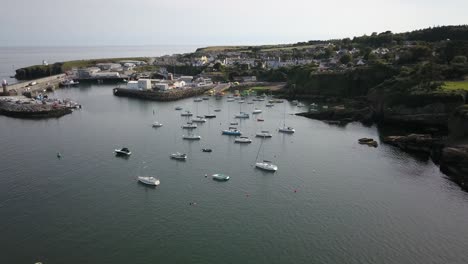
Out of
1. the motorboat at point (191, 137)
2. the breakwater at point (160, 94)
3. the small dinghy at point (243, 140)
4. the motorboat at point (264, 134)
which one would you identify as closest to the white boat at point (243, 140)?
the small dinghy at point (243, 140)

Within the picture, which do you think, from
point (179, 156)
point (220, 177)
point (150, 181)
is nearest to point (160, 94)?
point (179, 156)

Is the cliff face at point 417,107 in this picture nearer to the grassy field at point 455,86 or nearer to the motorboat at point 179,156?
the grassy field at point 455,86

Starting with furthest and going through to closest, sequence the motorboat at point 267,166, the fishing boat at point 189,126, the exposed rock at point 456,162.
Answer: the fishing boat at point 189,126
the motorboat at point 267,166
the exposed rock at point 456,162

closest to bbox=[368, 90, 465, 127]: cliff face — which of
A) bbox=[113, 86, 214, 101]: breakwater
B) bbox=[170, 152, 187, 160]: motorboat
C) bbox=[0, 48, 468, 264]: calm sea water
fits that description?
bbox=[0, 48, 468, 264]: calm sea water

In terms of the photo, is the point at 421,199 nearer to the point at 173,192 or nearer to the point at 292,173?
the point at 292,173

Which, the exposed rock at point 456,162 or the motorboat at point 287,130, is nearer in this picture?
the exposed rock at point 456,162

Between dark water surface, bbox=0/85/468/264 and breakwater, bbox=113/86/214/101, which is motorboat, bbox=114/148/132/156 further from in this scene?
breakwater, bbox=113/86/214/101

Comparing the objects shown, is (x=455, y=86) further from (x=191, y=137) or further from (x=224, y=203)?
(x=224, y=203)
